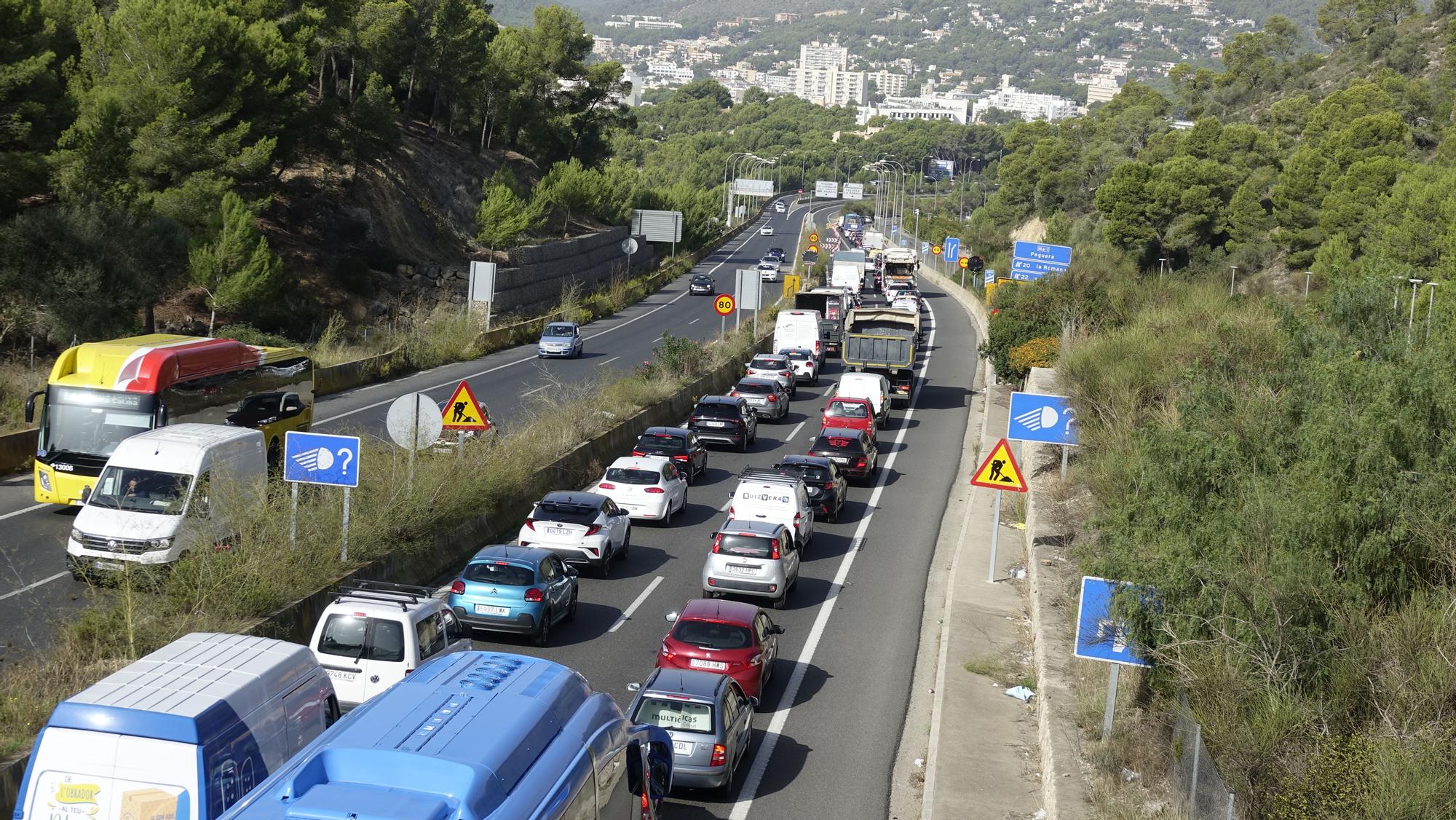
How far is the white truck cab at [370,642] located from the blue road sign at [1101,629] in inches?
269

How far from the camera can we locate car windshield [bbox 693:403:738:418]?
34781 mm

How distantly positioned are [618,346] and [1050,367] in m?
19.9

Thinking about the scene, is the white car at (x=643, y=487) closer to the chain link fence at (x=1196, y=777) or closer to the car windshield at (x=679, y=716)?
the car windshield at (x=679, y=716)

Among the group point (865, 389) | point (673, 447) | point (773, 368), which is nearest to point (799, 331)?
point (773, 368)

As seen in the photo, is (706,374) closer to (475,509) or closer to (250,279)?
(250,279)

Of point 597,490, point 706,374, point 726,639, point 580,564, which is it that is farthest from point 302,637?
point 706,374

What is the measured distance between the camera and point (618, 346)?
54375 millimetres

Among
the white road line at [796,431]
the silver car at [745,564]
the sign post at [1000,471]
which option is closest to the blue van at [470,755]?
the silver car at [745,564]

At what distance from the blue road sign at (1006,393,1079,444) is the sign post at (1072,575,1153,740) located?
36.7 ft

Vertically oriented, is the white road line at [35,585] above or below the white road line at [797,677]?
above

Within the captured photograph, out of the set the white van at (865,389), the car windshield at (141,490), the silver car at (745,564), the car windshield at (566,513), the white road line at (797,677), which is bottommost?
the white road line at (797,677)

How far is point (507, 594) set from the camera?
17875 mm

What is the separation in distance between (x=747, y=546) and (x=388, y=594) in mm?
7738

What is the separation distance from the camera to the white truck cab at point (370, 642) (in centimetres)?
1384
